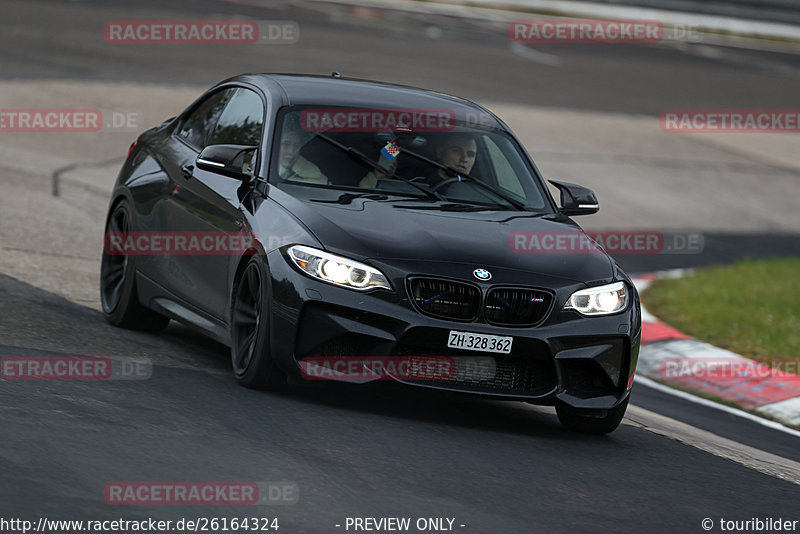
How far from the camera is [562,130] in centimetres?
2089

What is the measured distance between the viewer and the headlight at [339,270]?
21.8ft

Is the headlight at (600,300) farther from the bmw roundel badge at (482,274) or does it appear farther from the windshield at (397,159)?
the windshield at (397,159)

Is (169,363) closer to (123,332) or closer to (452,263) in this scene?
(123,332)

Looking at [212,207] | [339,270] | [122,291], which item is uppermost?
[339,270]

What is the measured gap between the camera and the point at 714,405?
31.3ft

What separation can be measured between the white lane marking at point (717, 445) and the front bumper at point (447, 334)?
0.82m

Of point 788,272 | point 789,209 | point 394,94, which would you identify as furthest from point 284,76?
point 789,209

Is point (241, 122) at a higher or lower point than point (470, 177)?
higher

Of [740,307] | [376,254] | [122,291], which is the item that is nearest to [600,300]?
[376,254]

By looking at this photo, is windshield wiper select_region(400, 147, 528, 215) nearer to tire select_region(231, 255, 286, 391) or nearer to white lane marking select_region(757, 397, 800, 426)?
tire select_region(231, 255, 286, 391)

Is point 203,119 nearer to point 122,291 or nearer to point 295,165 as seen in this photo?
point 122,291

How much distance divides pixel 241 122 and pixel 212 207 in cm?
71

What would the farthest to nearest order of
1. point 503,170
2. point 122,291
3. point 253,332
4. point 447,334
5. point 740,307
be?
point 740,307
point 122,291
point 503,170
point 253,332
point 447,334

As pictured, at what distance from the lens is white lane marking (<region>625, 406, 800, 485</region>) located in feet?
23.4
